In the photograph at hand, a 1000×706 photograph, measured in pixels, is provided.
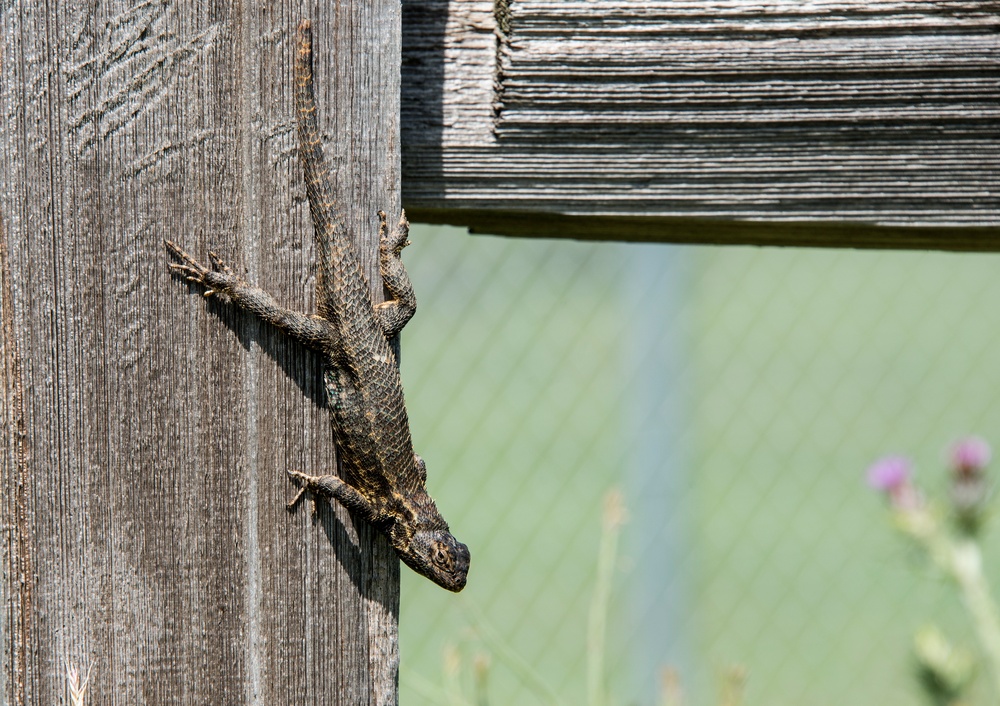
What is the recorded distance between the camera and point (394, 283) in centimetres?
185

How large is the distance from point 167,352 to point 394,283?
0.45 metres

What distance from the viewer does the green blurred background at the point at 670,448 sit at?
21.5ft

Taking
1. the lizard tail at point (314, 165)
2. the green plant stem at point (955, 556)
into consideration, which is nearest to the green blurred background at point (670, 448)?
the green plant stem at point (955, 556)

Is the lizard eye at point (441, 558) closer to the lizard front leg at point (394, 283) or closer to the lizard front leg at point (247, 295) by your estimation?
the lizard front leg at point (394, 283)

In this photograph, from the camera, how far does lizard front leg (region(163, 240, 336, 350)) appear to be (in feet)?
4.91

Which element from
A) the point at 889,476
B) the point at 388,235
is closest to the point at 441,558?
the point at 388,235

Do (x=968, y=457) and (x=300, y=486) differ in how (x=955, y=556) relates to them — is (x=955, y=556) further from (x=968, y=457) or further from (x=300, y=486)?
(x=300, y=486)

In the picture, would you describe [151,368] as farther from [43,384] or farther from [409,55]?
[409,55]

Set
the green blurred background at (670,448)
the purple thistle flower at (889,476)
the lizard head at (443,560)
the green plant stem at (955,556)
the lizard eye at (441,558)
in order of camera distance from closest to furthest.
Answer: the lizard head at (443,560) < the lizard eye at (441,558) < the green plant stem at (955,556) < the purple thistle flower at (889,476) < the green blurred background at (670,448)

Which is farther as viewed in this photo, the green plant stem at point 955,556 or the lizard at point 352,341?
the green plant stem at point 955,556

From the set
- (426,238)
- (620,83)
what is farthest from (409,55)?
(426,238)

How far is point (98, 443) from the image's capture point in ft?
5.08

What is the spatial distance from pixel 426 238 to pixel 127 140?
191 inches

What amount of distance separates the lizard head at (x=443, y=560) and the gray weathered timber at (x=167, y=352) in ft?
1.94
